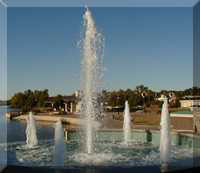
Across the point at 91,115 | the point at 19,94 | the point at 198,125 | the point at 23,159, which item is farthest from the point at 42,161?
the point at 19,94

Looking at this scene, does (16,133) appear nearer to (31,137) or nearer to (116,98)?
(31,137)

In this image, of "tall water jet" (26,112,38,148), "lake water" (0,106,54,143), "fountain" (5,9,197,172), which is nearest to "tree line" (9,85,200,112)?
"lake water" (0,106,54,143)

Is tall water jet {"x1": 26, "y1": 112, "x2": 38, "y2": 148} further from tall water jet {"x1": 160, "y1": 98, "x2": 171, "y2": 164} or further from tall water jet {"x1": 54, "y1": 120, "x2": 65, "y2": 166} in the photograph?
tall water jet {"x1": 160, "y1": 98, "x2": 171, "y2": 164}

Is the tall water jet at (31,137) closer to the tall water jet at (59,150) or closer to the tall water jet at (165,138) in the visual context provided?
the tall water jet at (59,150)

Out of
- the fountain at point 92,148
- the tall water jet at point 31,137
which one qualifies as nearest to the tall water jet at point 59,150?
the fountain at point 92,148

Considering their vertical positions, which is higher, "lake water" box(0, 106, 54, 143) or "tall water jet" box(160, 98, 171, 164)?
"tall water jet" box(160, 98, 171, 164)

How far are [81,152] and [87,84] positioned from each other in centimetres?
153

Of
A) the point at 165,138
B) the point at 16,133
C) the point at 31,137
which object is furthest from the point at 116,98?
the point at 165,138

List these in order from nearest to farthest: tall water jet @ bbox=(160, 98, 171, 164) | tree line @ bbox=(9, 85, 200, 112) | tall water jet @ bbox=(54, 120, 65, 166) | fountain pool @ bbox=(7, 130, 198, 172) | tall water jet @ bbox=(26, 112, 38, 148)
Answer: fountain pool @ bbox=(7, 130, 198, 172) < tall water jet @ bbox=(54, 120, 65, 166) < tall water jet @ bbox=(160, 98, 171, 164) < tall water jet @ bbox=(26, 112, 38, 148) < tree line @ bbox=(9, 85, 200, 112)

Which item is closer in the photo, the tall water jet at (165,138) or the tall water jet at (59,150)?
the tall water jet at (59,150)

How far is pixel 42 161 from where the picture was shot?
19.7ft
